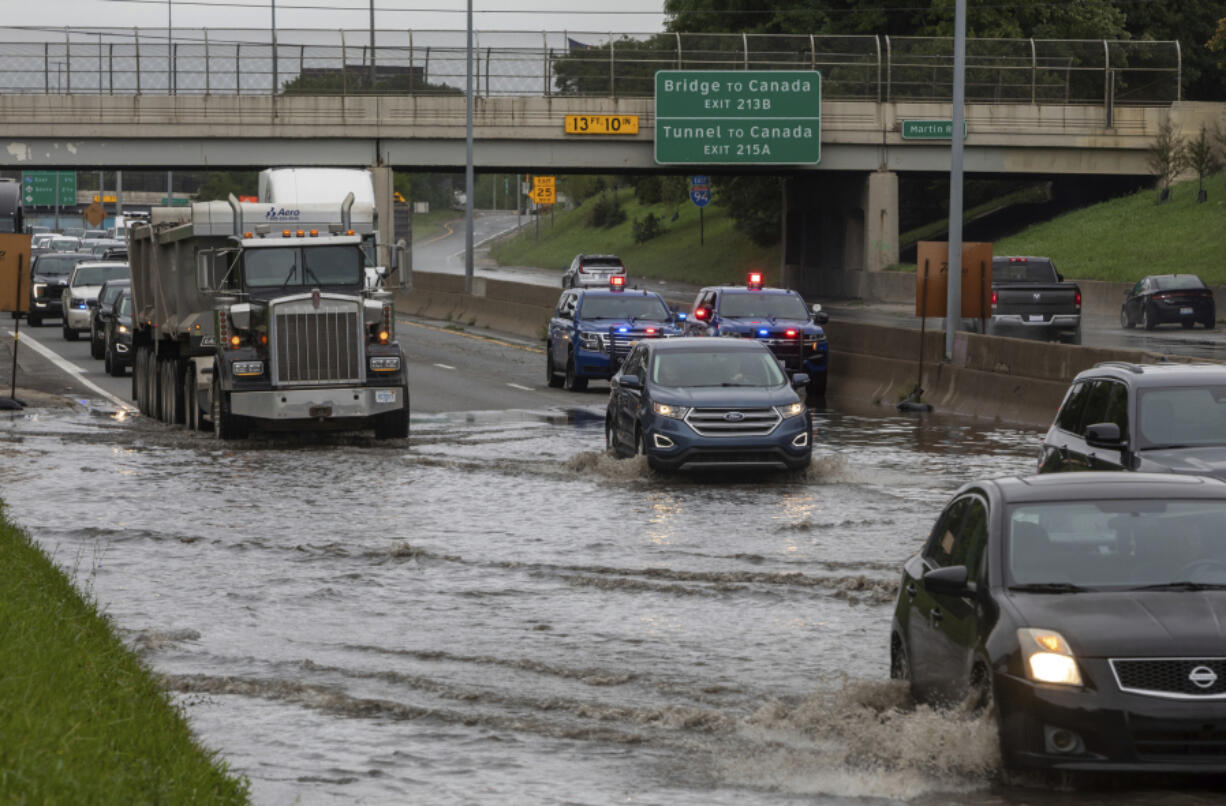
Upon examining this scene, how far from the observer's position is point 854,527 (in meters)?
17.6

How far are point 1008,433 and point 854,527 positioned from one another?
9.73 m

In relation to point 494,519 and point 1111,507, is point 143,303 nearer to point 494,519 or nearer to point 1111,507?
point 494,519

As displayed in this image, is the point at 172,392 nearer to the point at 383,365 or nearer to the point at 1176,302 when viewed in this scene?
the point at 383,365

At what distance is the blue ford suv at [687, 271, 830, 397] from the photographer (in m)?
33.8

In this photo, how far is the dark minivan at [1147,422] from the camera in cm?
1389

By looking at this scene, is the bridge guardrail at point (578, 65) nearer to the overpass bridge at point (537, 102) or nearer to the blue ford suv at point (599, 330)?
the overpass bridge at point (537, 102)

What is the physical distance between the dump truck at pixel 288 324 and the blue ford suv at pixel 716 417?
449cm

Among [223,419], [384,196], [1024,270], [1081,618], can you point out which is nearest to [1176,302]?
[1024,270]

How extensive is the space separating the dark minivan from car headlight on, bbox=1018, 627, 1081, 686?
18.1 ft

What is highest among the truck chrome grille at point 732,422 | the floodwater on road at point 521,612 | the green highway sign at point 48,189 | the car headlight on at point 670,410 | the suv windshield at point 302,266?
the green highway sign at point 48,189

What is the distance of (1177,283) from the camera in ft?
162

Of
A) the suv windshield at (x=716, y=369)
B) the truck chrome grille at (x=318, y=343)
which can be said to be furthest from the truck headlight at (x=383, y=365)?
the suv windshield at (x=716, y=369)

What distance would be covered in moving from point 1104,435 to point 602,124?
54287mm

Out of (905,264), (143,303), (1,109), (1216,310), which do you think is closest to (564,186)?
(905,264)
